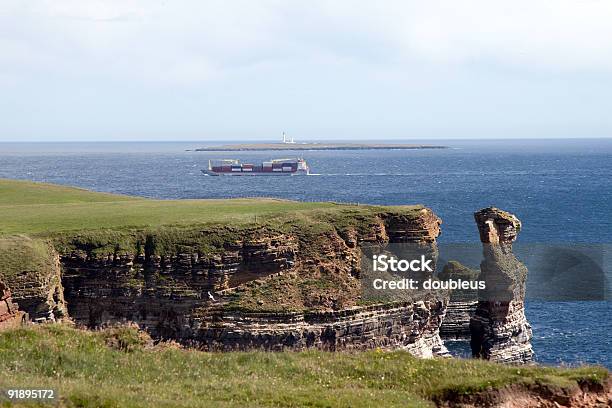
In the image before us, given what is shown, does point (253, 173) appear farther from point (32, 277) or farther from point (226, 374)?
point (226, 374)

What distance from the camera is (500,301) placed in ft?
134

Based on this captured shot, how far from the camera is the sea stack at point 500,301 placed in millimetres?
40562

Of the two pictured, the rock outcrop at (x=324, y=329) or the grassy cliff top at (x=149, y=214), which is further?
the grassy cliff top at (x=149, y=214)

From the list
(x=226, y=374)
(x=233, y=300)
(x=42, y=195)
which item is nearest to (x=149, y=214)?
(x=233, y=300)

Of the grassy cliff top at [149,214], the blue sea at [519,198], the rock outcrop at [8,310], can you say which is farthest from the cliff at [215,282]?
the blue sea at [519,198]

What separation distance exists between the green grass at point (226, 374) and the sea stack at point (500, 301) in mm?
20771

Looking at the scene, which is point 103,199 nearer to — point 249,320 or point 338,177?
point 249,320

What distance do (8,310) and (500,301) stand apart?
87.5ft

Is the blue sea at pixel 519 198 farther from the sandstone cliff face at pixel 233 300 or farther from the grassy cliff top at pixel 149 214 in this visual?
the grassy cliff top at pixel 149 214

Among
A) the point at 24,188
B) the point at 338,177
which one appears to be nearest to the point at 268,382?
the point at 24,188

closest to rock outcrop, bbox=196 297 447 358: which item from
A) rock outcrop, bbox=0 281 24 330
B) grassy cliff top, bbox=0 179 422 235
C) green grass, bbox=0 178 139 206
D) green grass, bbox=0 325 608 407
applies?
grassy cliff top, bbox=0 179 422 235

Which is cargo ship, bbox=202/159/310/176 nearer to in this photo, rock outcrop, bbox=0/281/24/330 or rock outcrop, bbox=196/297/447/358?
→ rock outcrop, bbox=196/297/447/358

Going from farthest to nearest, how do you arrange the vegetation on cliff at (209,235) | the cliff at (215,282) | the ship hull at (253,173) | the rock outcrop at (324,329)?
the ship hull at (253,173) → the vegetation on cliff at (209,235) → the cliff at (215,282) → the rock outcrop at (324,329)

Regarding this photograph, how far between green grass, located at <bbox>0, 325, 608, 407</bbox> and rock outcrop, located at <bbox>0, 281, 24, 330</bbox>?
802cm
